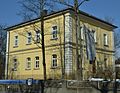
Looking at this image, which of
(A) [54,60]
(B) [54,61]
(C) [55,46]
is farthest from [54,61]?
(C) [55,46]

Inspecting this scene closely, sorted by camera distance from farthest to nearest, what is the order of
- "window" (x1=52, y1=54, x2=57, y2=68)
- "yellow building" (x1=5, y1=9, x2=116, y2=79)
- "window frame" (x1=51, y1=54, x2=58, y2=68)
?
"window" (x1=52, y1=54, x2=57, y2=68) → "window frame" (x1=51, y1=54, x2=58, y2=68) → "yellow building" (x1=5, y1=9, x2=116, y2=79)

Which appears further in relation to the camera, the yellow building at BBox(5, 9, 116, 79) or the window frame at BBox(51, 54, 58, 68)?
the window frame at BBox(51, 54, 58, 68)

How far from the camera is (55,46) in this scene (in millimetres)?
39531

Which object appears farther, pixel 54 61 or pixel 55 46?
pixel 54 61

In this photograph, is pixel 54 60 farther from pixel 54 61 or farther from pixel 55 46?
pixel 55 46

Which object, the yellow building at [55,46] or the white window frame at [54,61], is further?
the white window frame at [54,61]

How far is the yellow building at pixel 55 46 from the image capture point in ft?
125

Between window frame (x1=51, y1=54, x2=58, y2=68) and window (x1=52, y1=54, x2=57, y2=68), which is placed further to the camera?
window (x1=52, y1=54, x2=57, y2=68)

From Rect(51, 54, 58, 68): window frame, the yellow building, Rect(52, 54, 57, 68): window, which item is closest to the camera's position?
the yellow building

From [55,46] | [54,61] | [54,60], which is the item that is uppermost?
[55,46]

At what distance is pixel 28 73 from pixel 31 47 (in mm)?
4105

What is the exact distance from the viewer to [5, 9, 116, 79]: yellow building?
38031mm

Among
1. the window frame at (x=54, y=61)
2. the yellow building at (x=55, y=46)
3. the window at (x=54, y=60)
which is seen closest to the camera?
the yellow building at (x=55, y=46)

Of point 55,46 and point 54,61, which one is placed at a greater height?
point 55,46
